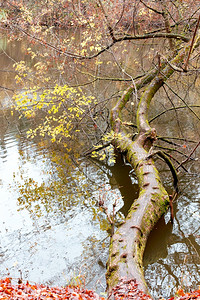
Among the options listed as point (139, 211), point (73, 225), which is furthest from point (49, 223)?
point (139, 211)

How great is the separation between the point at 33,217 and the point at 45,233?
0.70m

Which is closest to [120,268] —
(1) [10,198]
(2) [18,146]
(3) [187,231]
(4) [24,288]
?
(4) [24,288]

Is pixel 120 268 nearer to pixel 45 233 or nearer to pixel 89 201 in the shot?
pixel 45 233

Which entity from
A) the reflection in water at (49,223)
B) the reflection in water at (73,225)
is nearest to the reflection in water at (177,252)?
the reflection in water at (73,225)

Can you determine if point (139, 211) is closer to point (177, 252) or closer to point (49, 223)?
point (177, 252)

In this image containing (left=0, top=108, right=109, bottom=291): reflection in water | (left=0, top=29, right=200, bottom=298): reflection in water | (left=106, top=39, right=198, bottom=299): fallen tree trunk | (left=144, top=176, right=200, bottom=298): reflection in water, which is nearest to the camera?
(left=106, top=39, right=198, bottom=299): fallen tree trunk

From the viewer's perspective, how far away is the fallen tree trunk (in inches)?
151

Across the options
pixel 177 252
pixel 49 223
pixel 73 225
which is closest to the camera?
pixel 177 252

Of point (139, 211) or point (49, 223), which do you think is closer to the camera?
point (139, 211)

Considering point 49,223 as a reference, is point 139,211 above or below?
below

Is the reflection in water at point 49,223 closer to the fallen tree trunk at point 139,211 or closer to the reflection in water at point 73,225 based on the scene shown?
the reflection in water at point 73,225

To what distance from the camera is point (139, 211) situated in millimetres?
5180

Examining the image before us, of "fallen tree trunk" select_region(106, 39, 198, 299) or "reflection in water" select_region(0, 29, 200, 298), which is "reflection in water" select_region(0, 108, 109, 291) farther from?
"fallen tree trunk" select_region(106, 39, 198, 299)

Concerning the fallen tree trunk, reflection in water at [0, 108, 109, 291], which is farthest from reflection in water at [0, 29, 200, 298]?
the fallen tree trunk
